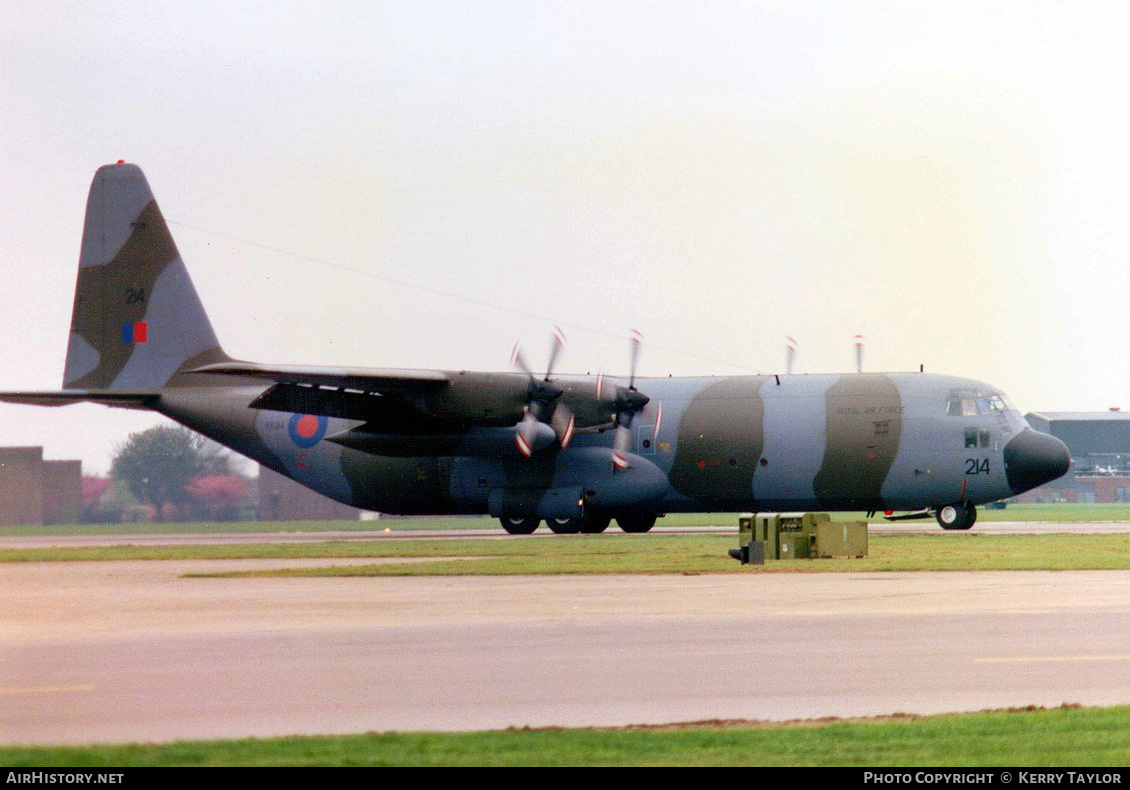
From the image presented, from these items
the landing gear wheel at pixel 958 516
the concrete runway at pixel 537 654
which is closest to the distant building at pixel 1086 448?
the landing gear wheel at pixel 958 516

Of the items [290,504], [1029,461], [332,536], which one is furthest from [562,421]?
[290,504]

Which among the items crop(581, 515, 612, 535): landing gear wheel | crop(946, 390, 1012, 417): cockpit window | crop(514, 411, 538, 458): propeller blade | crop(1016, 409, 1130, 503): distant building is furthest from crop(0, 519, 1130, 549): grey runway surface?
crop(1016, 409, 1130, 503): distant building

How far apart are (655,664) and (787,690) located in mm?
1855

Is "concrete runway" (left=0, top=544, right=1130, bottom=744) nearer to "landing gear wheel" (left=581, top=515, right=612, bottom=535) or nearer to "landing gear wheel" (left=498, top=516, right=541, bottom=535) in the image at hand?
"landing gear wheel" (left=581, top=515, right=612, bottom=535)

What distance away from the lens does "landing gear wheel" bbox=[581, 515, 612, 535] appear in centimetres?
4312

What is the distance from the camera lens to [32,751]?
9336 mm

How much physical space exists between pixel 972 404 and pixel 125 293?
28.3 metres

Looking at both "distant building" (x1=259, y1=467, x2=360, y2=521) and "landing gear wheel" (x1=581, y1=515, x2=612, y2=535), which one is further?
"distant building" (x1=259, y1=467, x2=360, y2=521)

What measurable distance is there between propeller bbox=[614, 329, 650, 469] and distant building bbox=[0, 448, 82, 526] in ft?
68.9

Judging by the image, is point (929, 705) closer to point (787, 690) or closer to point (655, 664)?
point (787, 690)

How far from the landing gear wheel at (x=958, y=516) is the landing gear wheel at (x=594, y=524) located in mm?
10415

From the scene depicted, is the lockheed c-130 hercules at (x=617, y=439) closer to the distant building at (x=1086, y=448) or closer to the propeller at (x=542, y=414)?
the propeller at (x=542, y=414)

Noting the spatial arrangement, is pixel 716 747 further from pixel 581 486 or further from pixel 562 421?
pixel 581 486

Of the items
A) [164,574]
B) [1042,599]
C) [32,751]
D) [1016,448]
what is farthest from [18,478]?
[32,751]
